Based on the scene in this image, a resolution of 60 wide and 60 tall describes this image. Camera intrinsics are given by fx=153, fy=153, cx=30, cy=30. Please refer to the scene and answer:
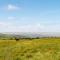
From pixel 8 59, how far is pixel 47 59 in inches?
287

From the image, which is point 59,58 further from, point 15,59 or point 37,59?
point 15,59

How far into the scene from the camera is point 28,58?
1154 inches

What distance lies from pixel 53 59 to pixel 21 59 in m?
5.99

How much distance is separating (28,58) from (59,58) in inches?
232

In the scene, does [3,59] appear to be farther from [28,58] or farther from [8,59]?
[28,58]

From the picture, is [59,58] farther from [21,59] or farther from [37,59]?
[21,59]


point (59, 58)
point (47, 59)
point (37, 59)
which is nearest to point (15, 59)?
point (37, 59)

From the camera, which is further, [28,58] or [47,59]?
[28,58]

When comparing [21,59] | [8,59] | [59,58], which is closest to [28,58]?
[21,59]

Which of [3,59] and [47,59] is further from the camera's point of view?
[3,59]

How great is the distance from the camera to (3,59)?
2948cm

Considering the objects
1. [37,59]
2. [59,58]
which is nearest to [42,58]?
[37,59]

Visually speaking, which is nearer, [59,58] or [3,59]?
[59,58]

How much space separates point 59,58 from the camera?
90.0ft
